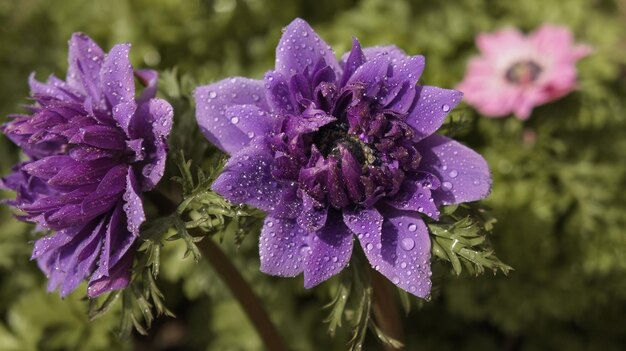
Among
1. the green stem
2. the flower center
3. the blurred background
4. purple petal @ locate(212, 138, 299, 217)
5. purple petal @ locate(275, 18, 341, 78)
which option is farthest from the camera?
the flower center

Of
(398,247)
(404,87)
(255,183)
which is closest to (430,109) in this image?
(404,87)

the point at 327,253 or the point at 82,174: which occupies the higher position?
the point at 82,174

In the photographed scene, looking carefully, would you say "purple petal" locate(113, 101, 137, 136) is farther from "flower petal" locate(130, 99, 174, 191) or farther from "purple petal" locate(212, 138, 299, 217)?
"purple petal" locate(212, 138, 299, 217)

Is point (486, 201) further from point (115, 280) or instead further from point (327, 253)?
point (115, 280)

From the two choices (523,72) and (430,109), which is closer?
(430,109)

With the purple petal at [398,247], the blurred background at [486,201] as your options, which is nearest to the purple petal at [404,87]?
the purple petal at [398,247]

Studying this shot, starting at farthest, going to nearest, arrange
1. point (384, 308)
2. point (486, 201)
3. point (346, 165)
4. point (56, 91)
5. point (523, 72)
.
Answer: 1. point (523, 72)
2. point (486, 201)
3. point (384, 308)
4. point (56, 91)
5. point (346, 165)

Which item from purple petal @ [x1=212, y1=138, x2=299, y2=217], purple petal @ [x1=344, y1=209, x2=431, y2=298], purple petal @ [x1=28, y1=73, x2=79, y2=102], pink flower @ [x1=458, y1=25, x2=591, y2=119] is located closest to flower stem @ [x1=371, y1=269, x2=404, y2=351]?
purple petal @ [x1=344, y1=209, x2=431, y2=298]

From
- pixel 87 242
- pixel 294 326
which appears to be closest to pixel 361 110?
pixel 87 242
